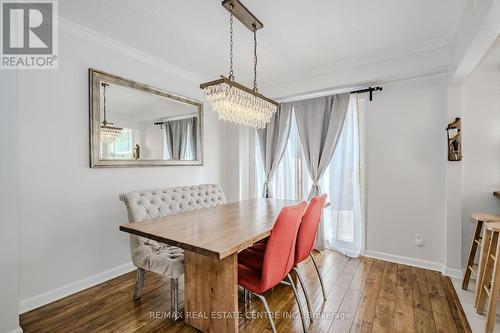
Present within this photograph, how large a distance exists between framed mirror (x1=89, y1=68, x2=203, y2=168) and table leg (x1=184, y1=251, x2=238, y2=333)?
1.56m

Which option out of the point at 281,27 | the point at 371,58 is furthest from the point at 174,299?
the point at 371,58

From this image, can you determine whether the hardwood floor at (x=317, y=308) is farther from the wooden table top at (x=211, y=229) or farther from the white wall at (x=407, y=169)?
the wooden table top at (x=211, y=229)

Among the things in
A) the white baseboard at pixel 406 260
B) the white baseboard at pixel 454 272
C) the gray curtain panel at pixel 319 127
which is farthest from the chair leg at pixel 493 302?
the gray curtain panel at pixel 319 127

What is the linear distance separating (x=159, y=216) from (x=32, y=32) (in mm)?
1989

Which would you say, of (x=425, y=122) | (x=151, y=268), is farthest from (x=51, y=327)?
(x=425, y=122)

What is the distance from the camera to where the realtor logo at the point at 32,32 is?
1688 millimetres

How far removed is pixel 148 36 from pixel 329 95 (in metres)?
2.41

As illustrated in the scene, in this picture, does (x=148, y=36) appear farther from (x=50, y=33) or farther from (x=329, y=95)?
(x=329, y=95)

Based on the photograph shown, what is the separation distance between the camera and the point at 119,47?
8.20 feet

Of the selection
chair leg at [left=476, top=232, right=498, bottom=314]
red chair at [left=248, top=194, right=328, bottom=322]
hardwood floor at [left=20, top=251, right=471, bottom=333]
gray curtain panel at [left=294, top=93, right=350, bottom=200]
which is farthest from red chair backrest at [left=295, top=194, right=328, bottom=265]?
gray curtain panel at [left=294, top=93, right=350, bottom=200]

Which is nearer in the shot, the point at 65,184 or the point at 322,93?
the point at 65,184

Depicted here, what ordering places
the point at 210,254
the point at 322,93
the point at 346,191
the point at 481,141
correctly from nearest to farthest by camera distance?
the point at 210,254
the point at 481,141
the point at 346,191
the point at 322,93

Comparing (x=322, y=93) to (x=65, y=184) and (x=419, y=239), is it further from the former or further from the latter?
(x=65, y=184)

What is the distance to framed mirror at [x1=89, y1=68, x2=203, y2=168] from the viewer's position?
92.6 inches
